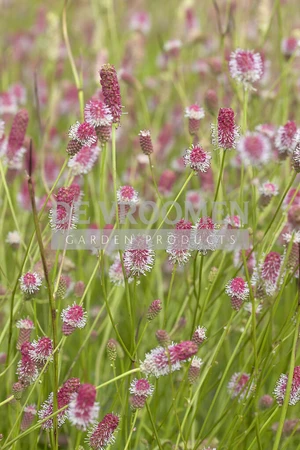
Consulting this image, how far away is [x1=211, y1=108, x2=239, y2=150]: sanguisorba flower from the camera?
3.54ft

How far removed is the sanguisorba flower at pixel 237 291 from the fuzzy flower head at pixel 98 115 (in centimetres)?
36

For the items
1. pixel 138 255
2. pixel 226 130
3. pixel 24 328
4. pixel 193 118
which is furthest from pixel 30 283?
pixel 193 118

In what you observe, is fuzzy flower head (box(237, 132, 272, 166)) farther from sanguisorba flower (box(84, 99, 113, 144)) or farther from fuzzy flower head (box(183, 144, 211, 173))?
sanguisorba flower (box(84, 99, 113, 144))

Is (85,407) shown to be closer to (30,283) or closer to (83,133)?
(30,283)

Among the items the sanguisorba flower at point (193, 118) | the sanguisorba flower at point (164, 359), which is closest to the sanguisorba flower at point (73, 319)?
the sanguisorba flower at point (164, 359)

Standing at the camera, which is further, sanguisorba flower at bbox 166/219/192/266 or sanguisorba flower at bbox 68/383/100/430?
sanguisorba flower at bbox 166/219/192/266

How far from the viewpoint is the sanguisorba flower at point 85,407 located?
2.72 ft

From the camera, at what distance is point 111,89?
109cm

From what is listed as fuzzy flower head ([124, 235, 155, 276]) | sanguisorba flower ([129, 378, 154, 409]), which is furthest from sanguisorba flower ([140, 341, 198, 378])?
fuzzy flower head ([124, 235, 155, 276])

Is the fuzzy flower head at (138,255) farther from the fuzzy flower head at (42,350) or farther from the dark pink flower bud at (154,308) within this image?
the fuzzy flower head at (42,350)

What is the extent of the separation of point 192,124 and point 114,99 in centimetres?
38

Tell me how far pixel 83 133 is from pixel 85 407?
463 millimetres

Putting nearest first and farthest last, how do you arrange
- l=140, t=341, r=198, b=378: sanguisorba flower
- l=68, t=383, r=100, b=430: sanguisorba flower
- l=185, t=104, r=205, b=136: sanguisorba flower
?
l=68, t=383, r=100, b=430: sanguisorba flower → l=140, t=341, r=198, b=378: sanguisorba flower → l=185, t=104, r=205, b=136: sanguisorba flower

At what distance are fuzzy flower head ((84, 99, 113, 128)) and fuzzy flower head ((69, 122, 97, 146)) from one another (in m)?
0.02
